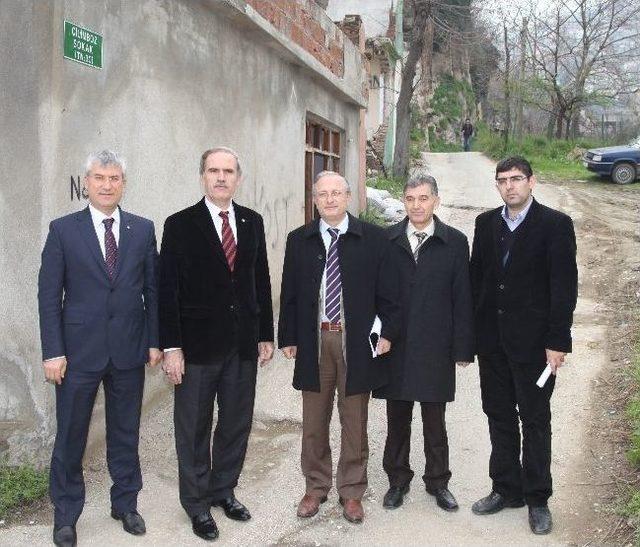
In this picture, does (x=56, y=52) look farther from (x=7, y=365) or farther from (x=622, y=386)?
(x=622, y=386)

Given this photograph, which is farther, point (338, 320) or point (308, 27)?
point (308, 27)

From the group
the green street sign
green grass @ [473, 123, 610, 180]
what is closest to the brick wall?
the green street sign

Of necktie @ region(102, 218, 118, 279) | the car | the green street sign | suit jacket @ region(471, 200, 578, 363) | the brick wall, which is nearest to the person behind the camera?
necktie @ region(102, 218, 118, 279)

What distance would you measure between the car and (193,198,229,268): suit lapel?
18824 millimetres

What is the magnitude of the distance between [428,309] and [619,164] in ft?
60.0

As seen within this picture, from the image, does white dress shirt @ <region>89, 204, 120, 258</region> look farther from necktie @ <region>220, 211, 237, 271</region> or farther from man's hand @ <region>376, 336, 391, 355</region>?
man's hand @ <region>376, 336, 391, 355</region>

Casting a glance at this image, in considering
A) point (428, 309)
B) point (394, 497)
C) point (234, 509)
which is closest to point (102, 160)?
point (428, 309)

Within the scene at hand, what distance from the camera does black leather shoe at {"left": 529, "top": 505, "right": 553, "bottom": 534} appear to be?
373 cm

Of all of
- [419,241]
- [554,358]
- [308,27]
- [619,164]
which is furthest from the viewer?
[619,164]

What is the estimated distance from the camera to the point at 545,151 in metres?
27.8

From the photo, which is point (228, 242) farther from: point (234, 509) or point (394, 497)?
point (394, 497)

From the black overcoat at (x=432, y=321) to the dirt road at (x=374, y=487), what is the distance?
0.73 m

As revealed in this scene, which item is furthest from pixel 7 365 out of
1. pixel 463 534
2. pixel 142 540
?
pixel 463 534

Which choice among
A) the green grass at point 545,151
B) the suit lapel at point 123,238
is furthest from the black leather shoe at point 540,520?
the green grass at point 545,151
